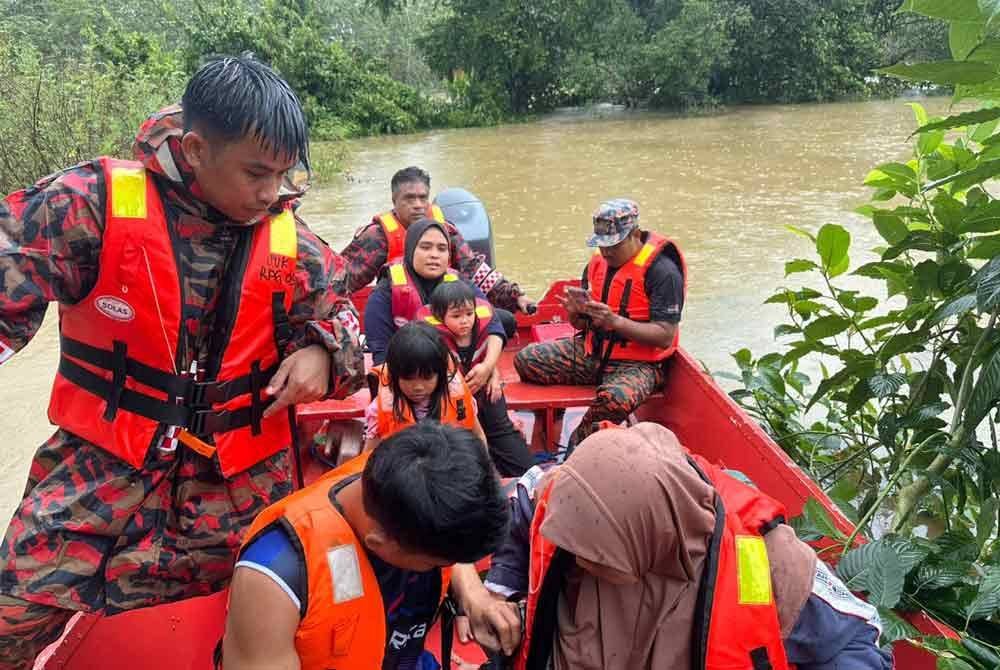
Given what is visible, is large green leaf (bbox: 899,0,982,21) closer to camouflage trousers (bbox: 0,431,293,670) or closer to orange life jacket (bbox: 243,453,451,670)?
orange life jacket (bbox: 243,453,451,670)

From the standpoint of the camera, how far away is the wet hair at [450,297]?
116 inches

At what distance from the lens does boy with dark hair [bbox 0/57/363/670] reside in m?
1.31

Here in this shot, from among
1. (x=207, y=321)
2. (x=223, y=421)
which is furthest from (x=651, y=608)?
(x=207, y=321)

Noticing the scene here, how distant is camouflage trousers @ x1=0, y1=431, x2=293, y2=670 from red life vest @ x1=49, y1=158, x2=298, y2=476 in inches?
2.1

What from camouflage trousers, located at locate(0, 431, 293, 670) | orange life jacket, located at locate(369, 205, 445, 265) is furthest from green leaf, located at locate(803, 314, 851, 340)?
orange life jacket, located at locate(369, 205, 445, 265)

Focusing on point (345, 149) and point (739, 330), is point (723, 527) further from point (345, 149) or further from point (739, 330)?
point (345, 149)

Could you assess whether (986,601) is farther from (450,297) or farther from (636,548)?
(450,297)

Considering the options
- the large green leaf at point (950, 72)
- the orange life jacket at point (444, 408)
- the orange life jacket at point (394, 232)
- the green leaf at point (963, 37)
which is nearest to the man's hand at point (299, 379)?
the orange life jacket at point (444, 408)

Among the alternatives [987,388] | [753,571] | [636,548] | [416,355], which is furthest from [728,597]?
[416,355]

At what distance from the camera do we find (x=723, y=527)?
52.1 inches

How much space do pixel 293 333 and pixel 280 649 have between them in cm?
65

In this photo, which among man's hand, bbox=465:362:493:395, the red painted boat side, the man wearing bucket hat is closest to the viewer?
the red painted boat side

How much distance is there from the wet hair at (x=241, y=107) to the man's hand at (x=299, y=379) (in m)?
0.42

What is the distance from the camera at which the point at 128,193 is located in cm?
137
